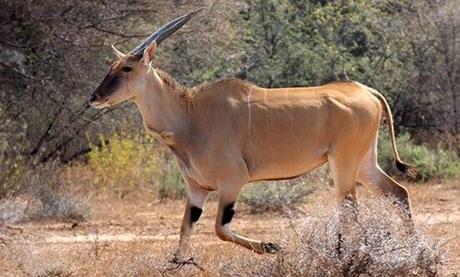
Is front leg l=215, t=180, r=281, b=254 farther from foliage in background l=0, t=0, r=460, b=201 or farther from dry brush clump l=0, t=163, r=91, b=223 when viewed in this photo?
foliage in background l=0, t=0, r=460, b=201

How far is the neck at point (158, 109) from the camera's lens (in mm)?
9773

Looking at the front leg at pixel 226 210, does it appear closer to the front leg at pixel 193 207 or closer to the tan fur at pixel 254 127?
the tan fur at pixel 254 127

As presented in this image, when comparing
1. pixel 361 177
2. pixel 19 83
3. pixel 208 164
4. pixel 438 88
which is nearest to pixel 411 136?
pixel 438 88

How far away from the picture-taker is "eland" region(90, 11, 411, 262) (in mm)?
9516

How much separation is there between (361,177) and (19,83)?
564cm

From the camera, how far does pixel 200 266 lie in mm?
8617

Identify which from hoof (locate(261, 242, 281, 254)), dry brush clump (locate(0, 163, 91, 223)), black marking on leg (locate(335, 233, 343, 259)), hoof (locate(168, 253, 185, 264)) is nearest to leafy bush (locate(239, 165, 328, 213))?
dry brush clump (locate(0, 163, 91, 223))

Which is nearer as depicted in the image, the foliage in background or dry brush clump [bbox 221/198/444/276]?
dry brush clump [bbox 221/198/444/276]

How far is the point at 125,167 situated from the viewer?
17391 mm

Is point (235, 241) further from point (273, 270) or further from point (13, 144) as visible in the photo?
point (13, 144)

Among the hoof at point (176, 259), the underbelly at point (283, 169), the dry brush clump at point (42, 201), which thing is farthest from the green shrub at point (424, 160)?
the hoof at point (176, 259)

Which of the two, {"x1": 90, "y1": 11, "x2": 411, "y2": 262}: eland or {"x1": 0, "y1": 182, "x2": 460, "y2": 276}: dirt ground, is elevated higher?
{"x1": 90, "y1": 11, "x2": 411, "y2": 262}: eland

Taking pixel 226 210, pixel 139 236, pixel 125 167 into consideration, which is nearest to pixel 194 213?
pixel 226 210

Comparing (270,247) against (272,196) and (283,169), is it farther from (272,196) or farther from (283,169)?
(272,196)
